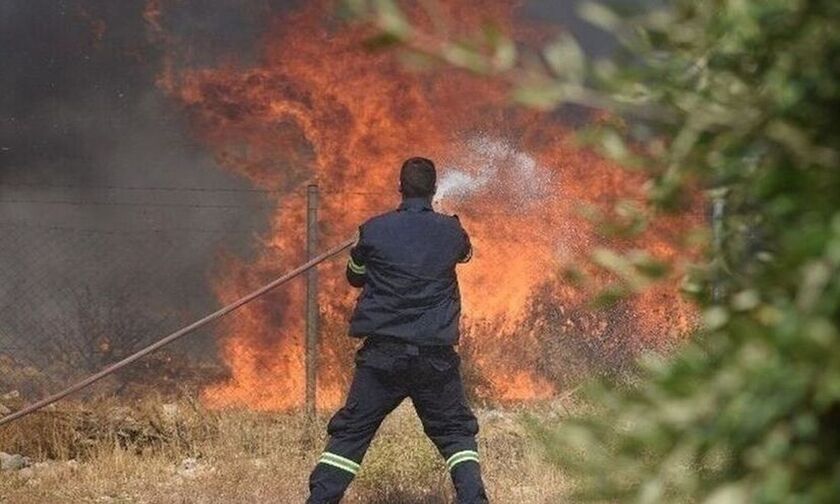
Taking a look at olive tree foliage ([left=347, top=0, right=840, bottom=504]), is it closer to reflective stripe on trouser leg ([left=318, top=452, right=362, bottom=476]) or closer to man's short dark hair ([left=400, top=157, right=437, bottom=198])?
reflective stripe on trouser leg ([left=318, top=452, right=362, bottom=476])

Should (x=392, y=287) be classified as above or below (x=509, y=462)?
above

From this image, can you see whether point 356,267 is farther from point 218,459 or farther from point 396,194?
point 396,194

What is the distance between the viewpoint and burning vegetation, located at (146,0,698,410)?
12.1 meters

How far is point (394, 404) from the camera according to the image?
6.59 metres

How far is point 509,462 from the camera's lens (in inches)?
338

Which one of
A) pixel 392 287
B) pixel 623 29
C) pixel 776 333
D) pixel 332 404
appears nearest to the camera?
pixel 776 333

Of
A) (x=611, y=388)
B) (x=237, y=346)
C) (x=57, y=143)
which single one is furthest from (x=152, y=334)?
(x=611, y=388)

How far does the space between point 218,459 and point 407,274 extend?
2.92m

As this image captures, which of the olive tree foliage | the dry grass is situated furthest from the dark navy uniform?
the olive tree foliage

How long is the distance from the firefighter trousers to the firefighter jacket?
0.10 meters

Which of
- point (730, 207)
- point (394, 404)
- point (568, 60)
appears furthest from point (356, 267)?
point (568, 60)

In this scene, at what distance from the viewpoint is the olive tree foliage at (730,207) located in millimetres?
1348

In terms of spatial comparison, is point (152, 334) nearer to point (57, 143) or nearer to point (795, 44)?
point (57, 143)

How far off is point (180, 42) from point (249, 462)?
27.4 ft
